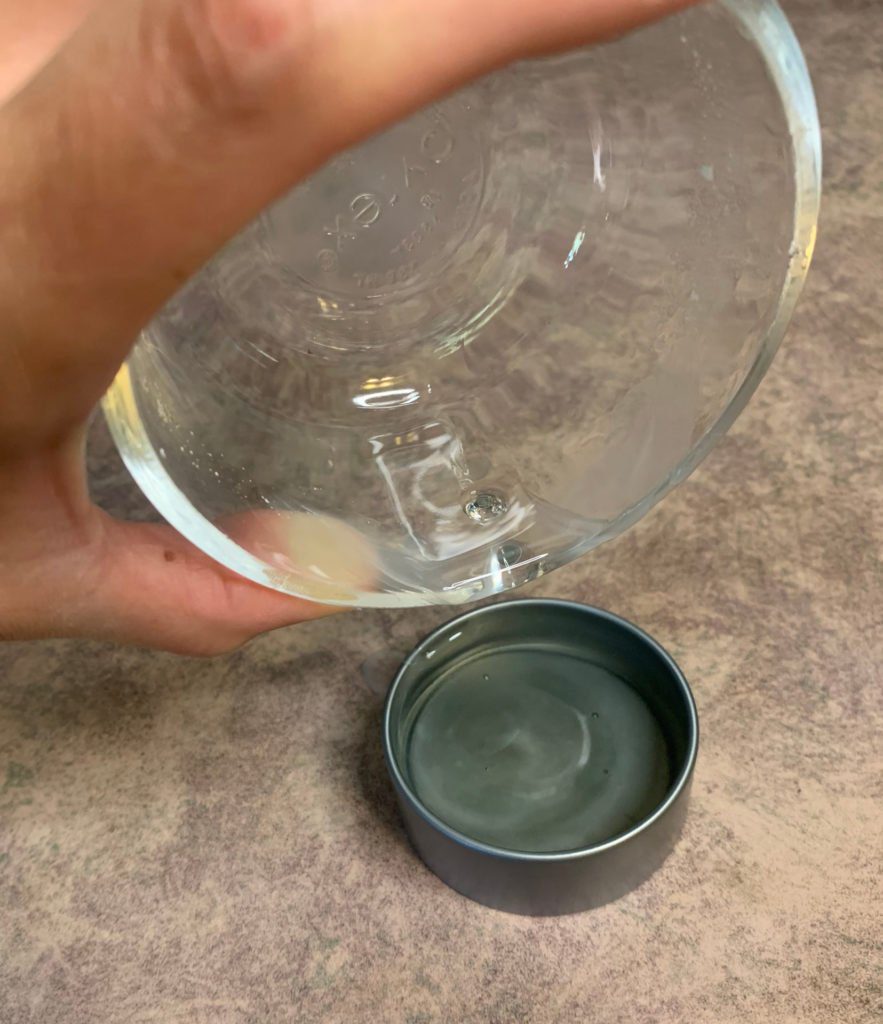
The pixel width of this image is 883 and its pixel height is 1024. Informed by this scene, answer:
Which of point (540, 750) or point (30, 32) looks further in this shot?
point (540, 750)

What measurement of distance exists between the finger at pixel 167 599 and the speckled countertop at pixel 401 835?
163mm

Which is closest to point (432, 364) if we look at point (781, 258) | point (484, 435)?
point (484, 435)

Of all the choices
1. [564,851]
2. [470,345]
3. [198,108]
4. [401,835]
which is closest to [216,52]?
[198,108]

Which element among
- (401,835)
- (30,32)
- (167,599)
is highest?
(30,32)

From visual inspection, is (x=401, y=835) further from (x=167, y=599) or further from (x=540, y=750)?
(x=167, y=599)

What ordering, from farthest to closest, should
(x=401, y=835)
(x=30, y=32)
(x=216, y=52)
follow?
(x=401, y=835) < (x=30, y=32) < (x=216, y=52)

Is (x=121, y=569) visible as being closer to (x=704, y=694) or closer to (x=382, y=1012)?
(x=382, y=1012)

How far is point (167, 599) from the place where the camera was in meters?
0.64

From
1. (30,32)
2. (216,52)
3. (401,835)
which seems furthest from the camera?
(401,835)

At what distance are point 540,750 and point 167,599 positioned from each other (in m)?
0.27

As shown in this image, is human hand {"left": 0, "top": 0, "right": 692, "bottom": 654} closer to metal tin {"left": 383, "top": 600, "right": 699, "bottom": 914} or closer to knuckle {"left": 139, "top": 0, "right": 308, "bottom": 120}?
knuckle {"left": 139, "top": 0, "right": 308, "bottom": 120}

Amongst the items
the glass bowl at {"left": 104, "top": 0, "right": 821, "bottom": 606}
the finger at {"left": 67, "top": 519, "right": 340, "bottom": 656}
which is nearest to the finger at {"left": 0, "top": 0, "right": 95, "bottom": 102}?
the glass bowl at {"left": 104, "top": 0, "right": 821, "bottom": 606}

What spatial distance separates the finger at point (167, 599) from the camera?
624 mm

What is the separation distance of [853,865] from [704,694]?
0.49 feet
